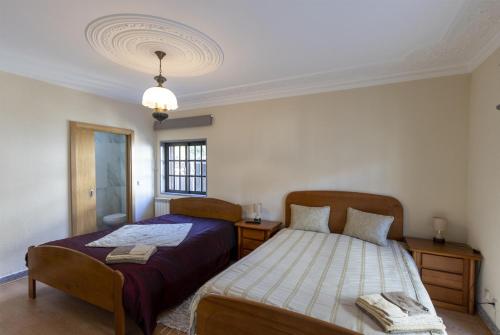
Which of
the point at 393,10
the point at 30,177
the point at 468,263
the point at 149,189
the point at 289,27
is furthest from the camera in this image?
the point at 149,189

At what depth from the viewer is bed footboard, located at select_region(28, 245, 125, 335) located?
1.83 m

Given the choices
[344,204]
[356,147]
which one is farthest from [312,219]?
[356,147]

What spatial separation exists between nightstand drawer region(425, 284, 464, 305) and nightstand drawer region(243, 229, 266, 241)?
185cm

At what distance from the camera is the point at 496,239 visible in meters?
2.02

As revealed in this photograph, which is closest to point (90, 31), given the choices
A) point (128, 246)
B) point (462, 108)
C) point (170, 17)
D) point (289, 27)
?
point (170, 17)

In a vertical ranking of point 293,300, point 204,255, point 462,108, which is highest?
point 462,108

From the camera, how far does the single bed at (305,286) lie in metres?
1.30

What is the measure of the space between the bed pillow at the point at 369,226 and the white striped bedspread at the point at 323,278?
0.35 feet

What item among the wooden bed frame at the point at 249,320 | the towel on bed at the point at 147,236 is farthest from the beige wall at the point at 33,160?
the wooden bed frame at the point at 249,320

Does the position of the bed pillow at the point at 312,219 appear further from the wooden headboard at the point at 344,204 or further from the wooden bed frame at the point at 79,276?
the wooden bed frame at the point at 79,276

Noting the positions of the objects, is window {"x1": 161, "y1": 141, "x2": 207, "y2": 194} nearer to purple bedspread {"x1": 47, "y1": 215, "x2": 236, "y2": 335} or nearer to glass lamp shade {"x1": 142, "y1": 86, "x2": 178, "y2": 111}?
purple bedspread {"x1": 47, "y1": 215, "x2": 236, "y2": 335}

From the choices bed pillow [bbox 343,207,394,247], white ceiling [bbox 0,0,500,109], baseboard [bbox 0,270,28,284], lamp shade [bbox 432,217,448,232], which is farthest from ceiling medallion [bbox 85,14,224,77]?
A: lamp shade [bbox 432,217,448,232]

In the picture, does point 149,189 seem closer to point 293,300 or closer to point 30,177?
point 30,177

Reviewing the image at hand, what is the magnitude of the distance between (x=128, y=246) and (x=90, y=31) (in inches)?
78.5
